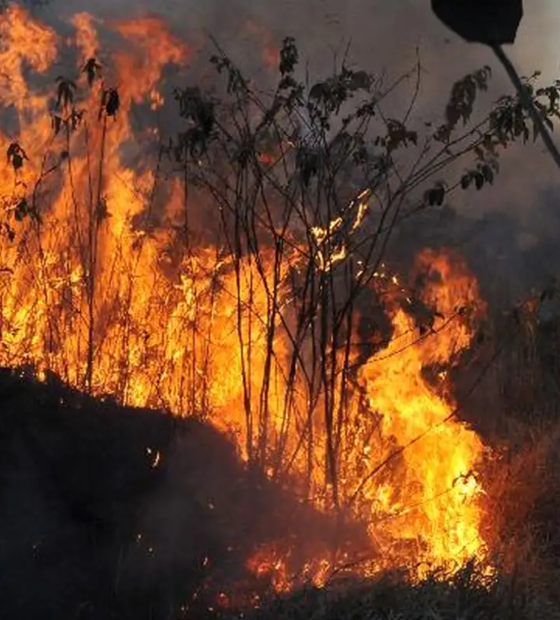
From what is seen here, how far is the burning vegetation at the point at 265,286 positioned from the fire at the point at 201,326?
2 centimetres

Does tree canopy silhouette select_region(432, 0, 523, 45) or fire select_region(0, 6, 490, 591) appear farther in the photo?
fire select_region(0, 6, 490, 591)

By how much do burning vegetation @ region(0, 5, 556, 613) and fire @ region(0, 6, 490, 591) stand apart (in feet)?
0.05

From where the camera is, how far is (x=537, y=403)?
669 centimetres

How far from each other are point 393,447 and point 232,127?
2.16m

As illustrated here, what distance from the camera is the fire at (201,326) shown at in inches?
214

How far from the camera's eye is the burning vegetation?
514cm

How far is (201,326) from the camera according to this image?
606 cm

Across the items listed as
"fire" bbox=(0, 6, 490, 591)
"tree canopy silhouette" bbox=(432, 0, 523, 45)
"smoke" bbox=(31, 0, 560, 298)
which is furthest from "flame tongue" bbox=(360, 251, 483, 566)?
"tree canopy silhouette" bbox=(432, 0, 523, 45)

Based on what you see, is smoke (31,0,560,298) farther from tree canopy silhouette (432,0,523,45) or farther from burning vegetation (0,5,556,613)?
tree canopy silhouette (432,0,523,45)

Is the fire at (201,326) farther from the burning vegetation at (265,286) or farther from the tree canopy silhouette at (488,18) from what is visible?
the tree canopy silhouette at (488,18)

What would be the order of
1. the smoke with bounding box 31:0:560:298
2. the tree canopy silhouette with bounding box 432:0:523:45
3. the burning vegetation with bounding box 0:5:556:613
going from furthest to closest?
the smoke with bounding box 31:0:560:298 < the burning vegetation with bounding box 0:5:556:613 < the tree canopy silhouette with bounding box 432:0:523:45

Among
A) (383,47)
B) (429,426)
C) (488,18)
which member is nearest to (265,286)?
(429,426)

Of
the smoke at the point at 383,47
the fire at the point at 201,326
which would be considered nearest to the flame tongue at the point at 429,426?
the fire at the point at 201,326

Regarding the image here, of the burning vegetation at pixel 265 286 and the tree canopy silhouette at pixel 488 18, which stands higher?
the burning vegetation at pixel 265 286
